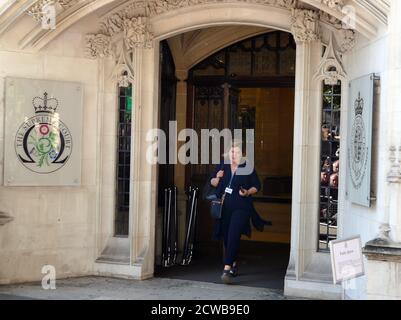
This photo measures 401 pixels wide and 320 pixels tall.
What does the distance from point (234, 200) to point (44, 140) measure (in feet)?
8.02

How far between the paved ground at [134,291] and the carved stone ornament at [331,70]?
2491 mm

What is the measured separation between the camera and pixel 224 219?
9078 millimetres

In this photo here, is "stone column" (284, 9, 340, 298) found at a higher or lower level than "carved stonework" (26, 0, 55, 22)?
lower

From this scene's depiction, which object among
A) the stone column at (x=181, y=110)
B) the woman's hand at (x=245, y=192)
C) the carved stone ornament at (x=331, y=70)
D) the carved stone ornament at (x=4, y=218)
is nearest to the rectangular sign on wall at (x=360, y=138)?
the carved stone ornament at (x=331, y=70)

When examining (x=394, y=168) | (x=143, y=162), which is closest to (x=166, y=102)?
(x=143, y=162)

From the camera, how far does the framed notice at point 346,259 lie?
5867 mm

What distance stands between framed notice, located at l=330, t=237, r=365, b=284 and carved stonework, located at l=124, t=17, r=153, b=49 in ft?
13.0

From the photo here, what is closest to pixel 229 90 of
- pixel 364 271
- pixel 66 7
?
pixel 66 7

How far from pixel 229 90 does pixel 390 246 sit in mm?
5152

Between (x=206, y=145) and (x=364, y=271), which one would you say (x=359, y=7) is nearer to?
(x=364, y=271)

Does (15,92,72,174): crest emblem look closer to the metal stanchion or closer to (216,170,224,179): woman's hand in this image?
(216,170,224,179): woman's hand

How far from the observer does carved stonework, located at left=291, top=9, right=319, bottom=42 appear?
798 cm

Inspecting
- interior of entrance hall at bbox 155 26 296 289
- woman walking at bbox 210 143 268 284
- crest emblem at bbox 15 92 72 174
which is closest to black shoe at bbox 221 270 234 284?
woman walking at bbox 210 143 268 284

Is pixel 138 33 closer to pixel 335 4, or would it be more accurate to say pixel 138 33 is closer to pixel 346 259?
pixel 335 4
